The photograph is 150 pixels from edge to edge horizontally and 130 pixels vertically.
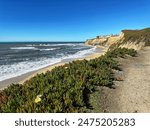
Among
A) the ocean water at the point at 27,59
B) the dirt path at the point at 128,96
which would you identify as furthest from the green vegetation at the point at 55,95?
the ocean water at the point at 27,59

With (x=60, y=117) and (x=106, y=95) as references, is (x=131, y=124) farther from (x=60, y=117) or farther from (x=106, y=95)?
(x=106, y=95)

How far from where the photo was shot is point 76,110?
781 cm

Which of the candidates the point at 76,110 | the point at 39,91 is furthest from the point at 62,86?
the point at 76,110

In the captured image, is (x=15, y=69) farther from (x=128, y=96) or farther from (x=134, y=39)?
(x=134, y=39)

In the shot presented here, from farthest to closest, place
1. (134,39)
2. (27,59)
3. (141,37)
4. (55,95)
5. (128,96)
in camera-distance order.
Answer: (134,39) < (141,37) < (27,59) < (128,96) < (55,95)

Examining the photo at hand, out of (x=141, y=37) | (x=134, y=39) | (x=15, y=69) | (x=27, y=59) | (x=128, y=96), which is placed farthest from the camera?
(x=134, y=39)

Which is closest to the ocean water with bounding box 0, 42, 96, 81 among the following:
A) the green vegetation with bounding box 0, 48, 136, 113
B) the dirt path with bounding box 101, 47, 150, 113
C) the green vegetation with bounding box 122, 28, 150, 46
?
the green vegetation with bounding box 0, 48, 136, 113

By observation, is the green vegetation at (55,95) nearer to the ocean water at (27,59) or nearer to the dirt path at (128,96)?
the dirt path at (128,96)

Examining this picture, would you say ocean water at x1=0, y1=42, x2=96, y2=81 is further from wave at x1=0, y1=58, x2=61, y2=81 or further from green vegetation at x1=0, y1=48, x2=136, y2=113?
green vegetation at x1=0, y1=48, x2=136, y2=113

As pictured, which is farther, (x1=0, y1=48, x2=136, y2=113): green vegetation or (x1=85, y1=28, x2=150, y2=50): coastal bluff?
(x1=85, y1=28, x2=150, y2=50): coastal bluff

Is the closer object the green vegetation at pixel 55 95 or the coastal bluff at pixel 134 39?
the green vegetation at pixel 55 95

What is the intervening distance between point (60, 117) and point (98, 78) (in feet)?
20.2

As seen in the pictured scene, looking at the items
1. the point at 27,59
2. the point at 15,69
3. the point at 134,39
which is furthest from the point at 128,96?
the point at 134,39

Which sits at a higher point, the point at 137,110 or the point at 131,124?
the point at 131,124
